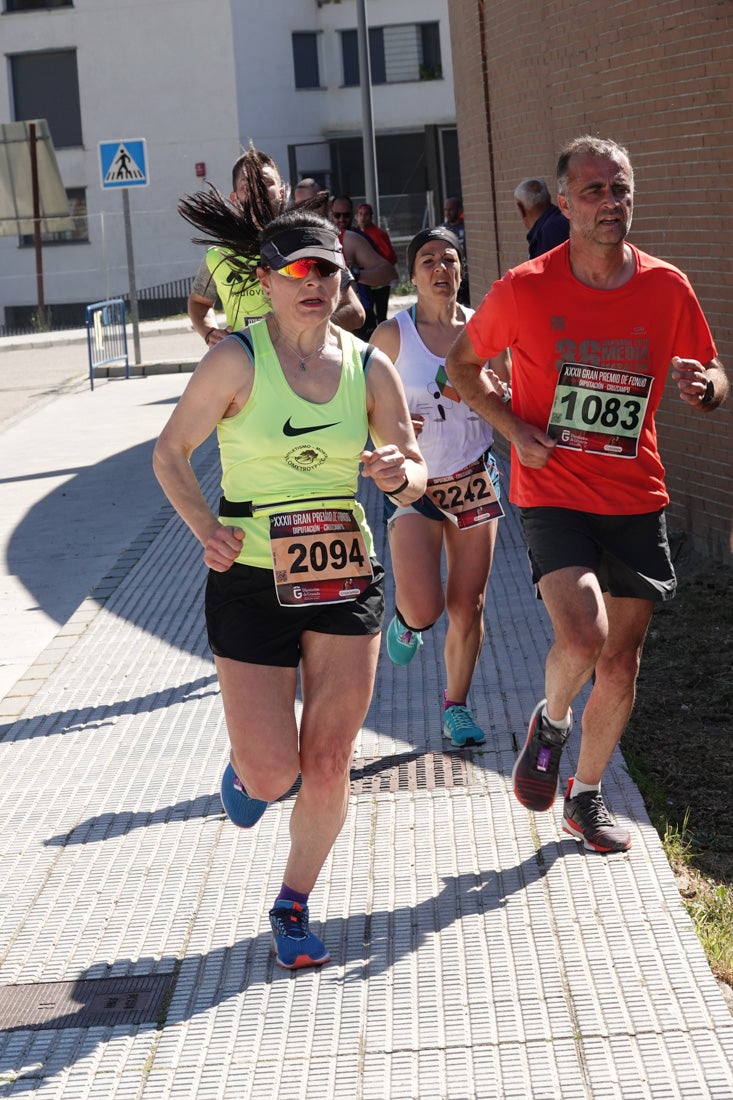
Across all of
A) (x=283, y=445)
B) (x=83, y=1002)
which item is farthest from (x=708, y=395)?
(x=83, y=1002)

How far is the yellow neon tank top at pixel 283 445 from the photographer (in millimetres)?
4293

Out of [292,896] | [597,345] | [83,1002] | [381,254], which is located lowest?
[83,1002]

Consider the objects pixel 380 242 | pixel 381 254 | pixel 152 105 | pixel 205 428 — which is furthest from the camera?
pixel 152 105

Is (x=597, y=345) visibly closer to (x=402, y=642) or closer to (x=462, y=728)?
(x=462, y=728)

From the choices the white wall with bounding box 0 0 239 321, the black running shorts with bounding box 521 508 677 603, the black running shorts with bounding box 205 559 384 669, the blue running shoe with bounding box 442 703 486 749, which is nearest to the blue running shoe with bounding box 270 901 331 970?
the black running shorts with bounding box 205 559 384 669

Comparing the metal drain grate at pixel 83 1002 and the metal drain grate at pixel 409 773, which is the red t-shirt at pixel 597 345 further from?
the metal drain grate at pixel 83 1002

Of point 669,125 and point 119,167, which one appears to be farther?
point 119,167

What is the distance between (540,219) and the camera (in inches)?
373

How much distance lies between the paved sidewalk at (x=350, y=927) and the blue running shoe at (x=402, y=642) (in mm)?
252

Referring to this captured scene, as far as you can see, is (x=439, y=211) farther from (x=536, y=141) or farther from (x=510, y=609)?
(x=510, y=609)

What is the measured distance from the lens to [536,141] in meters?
11.8

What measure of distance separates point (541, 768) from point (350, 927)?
2.65 ft

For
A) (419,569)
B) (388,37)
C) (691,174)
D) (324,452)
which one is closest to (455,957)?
(324,452)

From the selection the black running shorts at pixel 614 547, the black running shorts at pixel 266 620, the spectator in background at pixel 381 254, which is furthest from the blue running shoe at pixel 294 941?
the spectator in background at pixel 381 254
